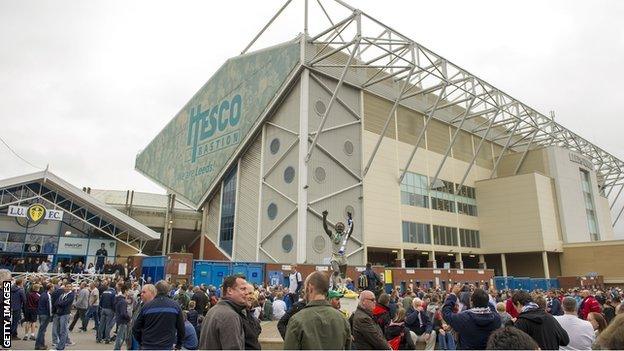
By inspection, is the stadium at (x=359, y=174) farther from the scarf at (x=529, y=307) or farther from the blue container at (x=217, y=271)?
the scarf at (x=529, y=307)

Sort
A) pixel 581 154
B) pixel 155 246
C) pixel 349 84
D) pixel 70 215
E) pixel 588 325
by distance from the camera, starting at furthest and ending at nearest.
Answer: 1. pixel 581 154
2. pixel 155 246
3. pixel 349 84
4. pixel 70 215
5. pixel 588 325

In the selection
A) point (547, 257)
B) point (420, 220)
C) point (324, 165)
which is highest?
point (324, 165)

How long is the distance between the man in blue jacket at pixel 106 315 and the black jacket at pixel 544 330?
41.0 ft

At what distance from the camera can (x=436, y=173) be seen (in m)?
42.8

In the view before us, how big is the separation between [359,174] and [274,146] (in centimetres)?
742

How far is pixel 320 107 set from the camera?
35.8m

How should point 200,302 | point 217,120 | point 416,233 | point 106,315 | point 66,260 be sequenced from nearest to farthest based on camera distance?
point 200,302 → point 106,315 → point 66,260 → point 416,233 → point 217,120

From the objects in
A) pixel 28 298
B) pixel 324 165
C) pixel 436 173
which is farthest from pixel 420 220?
pixel 28 298

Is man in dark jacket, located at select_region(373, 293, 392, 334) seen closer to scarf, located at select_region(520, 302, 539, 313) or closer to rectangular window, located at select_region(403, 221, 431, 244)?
scarf, located at select_region(520, 302, 539, 313)

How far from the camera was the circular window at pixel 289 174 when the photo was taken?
113 ft

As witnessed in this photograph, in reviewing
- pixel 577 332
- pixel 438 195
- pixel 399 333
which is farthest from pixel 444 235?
pixel 577 332

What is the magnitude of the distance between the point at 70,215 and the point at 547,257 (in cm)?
4538

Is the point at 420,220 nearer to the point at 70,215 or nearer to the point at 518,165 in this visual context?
the point at 518,165

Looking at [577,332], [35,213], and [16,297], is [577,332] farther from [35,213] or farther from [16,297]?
[35,213]
